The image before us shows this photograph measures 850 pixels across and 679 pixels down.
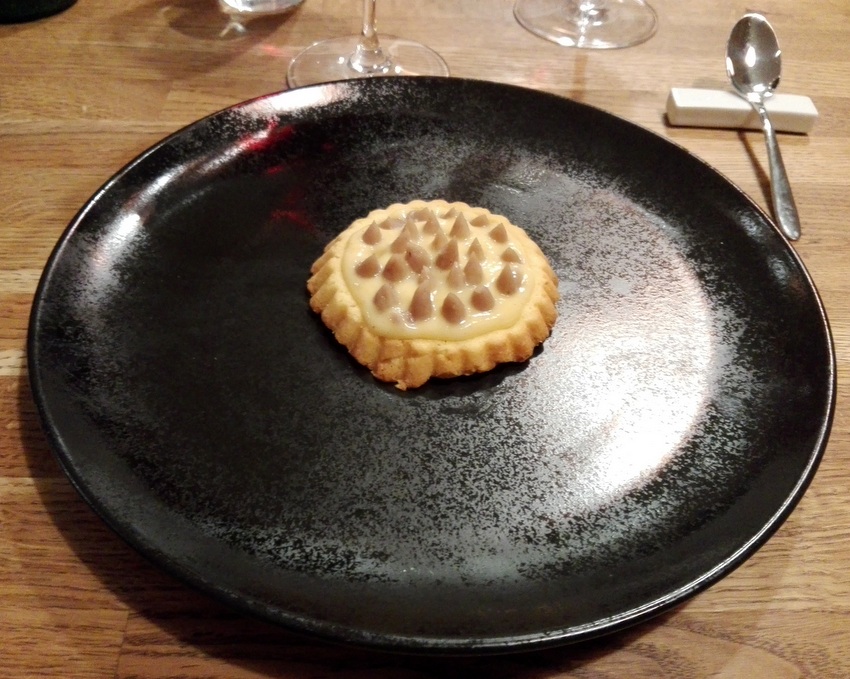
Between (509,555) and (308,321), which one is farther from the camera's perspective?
(308,321)

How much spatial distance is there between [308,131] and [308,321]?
41cm

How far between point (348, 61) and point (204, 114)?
1.15 feet

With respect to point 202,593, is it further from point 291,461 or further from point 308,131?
point 308,131

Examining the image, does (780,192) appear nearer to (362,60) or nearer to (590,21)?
(590,21)

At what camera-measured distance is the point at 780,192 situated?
134 cm

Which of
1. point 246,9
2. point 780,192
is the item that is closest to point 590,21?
point 780,192

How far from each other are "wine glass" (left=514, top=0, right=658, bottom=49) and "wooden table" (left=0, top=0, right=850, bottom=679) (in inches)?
1.6

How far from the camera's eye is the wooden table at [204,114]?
30.4 inches

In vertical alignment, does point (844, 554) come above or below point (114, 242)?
below

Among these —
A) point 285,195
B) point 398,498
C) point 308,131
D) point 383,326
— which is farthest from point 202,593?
point 308,131

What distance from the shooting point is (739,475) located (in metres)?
0.89

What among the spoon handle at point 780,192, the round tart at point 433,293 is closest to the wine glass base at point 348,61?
the round tart at point 433,293

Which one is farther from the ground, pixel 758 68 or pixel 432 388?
pixel 758 68

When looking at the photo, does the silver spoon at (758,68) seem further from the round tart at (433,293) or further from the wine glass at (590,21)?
the round tart at (433,293)
